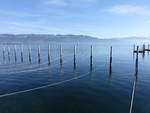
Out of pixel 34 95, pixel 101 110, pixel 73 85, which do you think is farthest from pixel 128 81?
pixel 34 95

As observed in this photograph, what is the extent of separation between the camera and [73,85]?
23.9 metres

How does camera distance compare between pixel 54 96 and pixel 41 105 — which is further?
pixel 54 96

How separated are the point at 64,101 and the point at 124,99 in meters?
6.74

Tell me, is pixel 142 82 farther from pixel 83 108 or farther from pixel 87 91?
pixel 83 108

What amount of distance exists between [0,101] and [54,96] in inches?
234

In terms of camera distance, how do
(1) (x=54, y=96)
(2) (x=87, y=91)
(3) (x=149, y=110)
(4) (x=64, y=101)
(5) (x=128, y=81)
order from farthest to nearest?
(5) (x=128, y=81) → (2) (x=87, y=91) → (1) (x=54, y=96) → (4) (x=64, y=101) → (3) (x=149, y=110)

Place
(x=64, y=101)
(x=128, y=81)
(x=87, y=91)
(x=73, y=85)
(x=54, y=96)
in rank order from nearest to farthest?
1. (x=64, y=101)
2. (x=54, y=96)
3. (x=87, y=91)
4. (x=73, y=85)
5. (x=128, y=81)

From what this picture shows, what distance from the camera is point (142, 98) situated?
18.6 metres

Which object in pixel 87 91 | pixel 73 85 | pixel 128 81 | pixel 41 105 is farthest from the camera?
pixel 128 81

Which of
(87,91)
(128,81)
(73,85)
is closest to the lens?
(87,91)

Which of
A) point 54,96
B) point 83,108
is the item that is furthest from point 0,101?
point 83,108

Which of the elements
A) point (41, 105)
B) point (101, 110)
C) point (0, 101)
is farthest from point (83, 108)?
point (0, 101)

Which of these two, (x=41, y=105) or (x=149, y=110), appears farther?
(x=41, y=105)

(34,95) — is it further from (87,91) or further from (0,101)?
(87,91)
